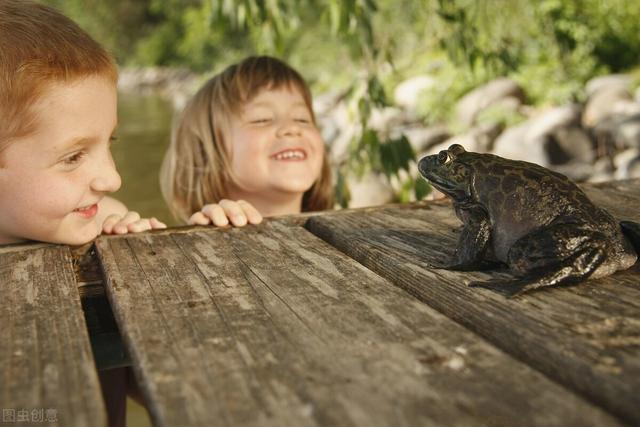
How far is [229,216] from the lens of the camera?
2590 millimetres

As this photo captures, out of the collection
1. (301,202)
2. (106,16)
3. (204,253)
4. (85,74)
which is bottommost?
(301,202)

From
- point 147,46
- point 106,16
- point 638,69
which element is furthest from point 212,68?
point 638,69

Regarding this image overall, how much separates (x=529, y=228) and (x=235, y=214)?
3.98 feet

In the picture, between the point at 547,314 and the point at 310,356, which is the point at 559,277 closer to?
the point at 547,314

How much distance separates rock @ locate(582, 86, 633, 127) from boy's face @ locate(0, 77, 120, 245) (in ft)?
31.4

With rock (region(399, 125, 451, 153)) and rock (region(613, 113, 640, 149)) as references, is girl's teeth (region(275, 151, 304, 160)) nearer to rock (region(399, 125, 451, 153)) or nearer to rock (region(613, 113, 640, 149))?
rock (region(613, 113, 640, 149))

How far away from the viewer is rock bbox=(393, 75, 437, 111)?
14009 millimetres

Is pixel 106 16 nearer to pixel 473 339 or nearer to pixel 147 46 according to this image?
pixel 147 46

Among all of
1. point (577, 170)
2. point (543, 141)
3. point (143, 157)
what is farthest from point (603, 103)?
point (143, 157)

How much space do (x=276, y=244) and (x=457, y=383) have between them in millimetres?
1118

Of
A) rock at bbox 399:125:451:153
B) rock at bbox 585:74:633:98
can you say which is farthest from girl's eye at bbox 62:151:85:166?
rock at bbox 585:74:633:98

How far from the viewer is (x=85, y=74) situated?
231 cm

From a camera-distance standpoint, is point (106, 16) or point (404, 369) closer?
point (404, 369)

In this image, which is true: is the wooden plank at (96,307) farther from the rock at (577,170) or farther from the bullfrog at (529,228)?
the rock at (577,170)
